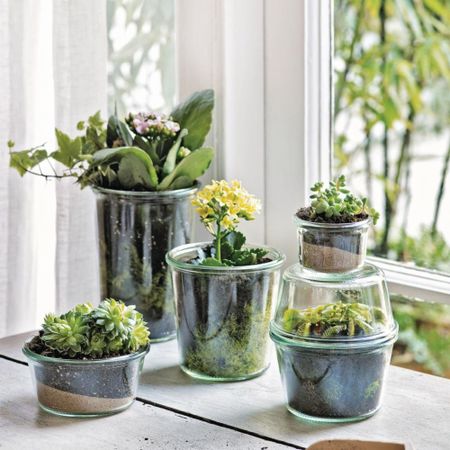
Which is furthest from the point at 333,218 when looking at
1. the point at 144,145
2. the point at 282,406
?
the point at 144,145

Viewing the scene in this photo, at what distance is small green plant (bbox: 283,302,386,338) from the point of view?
109 centimetres

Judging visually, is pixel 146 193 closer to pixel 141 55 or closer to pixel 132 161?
pixel 132 161

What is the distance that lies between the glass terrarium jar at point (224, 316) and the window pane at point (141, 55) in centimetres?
51

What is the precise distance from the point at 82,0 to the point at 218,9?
229 mm

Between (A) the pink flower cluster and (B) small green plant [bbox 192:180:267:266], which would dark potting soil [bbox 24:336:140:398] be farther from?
(A) the pink flower cluster

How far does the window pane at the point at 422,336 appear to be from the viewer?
144cm

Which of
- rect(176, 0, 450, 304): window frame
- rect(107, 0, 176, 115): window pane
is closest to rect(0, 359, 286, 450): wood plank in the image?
rect(176, 0, 450, 304): window frame

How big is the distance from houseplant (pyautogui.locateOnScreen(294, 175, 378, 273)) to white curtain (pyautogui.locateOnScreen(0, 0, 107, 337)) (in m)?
0.56

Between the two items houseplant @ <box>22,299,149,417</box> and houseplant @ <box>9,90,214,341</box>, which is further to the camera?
houseplant @ <box>9,90,214,341</box>

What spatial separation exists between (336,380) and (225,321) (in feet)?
0.60

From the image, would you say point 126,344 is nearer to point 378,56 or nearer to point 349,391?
point 349,391

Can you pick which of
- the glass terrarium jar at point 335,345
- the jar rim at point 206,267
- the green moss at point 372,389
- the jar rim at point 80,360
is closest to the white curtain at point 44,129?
the jar rim at point 206,267

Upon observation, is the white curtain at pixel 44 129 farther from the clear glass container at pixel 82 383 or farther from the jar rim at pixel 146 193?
the clear glass container at pixel 82 383

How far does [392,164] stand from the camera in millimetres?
1466
